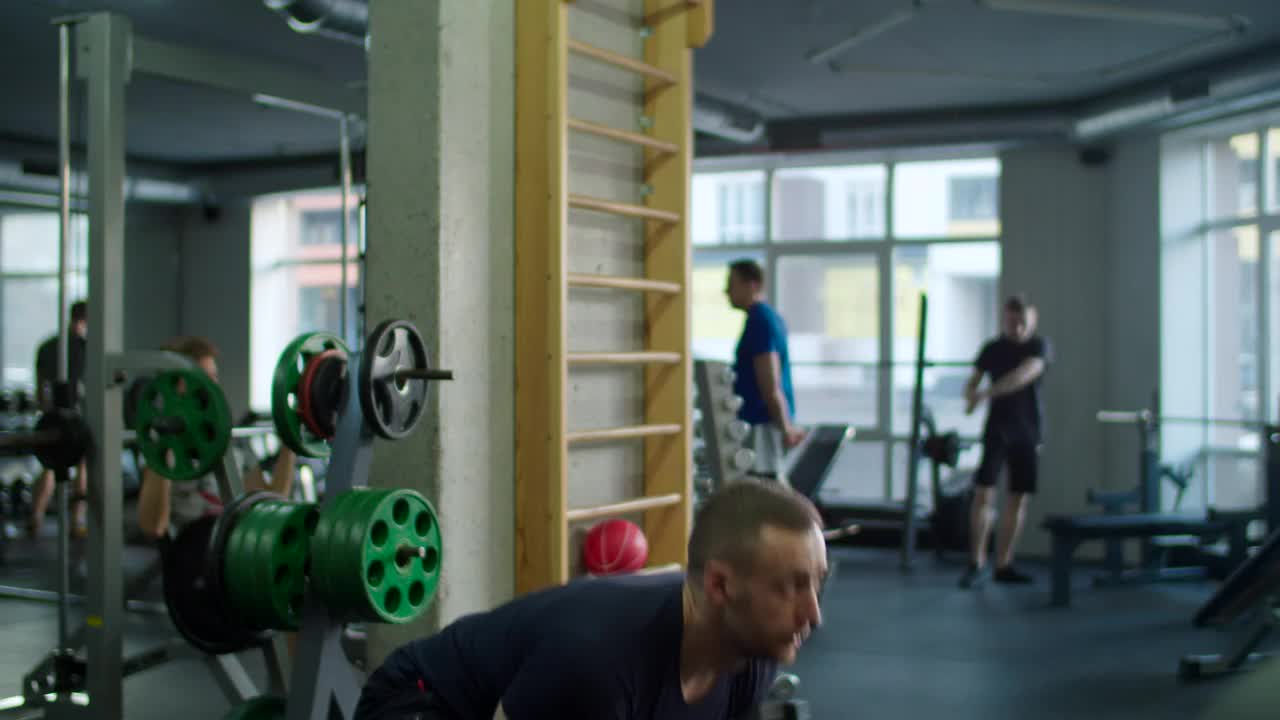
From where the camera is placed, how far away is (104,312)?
9.46 ft

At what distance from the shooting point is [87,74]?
2.86 metres

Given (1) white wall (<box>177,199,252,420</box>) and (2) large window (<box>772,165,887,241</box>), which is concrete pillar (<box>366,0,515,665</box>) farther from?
(1) white wall (<box>177,199,252,420</box>)

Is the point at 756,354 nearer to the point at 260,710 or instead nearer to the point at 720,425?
the point at 720,425

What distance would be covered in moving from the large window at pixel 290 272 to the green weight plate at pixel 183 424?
272 inches

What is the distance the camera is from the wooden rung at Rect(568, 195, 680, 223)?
3.30 metres

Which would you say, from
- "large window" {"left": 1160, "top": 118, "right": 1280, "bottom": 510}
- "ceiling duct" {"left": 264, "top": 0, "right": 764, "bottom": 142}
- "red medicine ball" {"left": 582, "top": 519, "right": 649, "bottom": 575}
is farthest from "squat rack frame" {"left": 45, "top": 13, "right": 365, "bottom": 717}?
"large window" {"left": 1160, "top": 118, "right": 1280, "bottom": 510}

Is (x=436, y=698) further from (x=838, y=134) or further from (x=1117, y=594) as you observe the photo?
(x=838, y=134)

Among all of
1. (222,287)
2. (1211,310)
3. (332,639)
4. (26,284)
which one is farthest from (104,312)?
(26,284)

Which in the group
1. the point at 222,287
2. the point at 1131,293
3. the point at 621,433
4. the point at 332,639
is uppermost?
the point at 222,287

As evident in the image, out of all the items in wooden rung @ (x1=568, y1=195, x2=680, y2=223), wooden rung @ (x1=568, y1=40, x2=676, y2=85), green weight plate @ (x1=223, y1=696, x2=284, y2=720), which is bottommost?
green weight plate @ (x1=223, y1=696, x2=284, y2=720)

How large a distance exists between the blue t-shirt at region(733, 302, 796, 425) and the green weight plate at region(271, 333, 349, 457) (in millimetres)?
2124

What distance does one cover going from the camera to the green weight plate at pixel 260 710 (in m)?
2.42

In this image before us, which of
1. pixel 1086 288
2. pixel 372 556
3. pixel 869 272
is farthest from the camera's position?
pixel 869 272

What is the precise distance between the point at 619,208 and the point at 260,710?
1.71m
